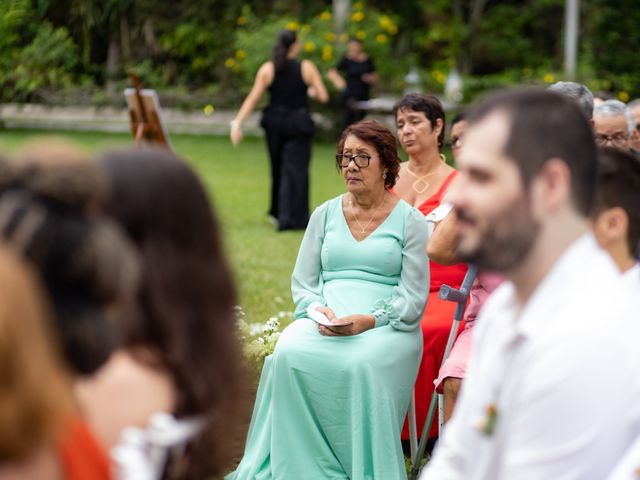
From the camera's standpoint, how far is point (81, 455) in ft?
6.34

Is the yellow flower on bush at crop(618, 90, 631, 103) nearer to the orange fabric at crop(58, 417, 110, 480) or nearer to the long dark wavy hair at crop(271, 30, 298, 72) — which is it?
the long dark wavy hair at crop(271, 30, 298, 72)

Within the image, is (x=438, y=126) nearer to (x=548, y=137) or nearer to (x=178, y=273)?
(x=548, y=137)

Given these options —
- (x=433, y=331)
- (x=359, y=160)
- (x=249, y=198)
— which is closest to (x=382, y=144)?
(x=359, y=160)

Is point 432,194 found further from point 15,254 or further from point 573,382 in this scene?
point 15,254

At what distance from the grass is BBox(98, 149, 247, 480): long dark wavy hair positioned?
0.36 ft

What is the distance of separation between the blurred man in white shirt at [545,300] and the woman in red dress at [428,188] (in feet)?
10.9

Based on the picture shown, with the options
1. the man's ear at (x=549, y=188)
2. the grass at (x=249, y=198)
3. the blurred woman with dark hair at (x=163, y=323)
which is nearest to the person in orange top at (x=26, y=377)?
the blurred woman with dark hair at (x=163, y=323)

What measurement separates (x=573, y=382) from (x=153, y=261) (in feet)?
2.78

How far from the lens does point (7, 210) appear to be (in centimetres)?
181

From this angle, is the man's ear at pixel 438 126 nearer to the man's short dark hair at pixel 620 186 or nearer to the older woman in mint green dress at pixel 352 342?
the older woman in mint green dress at pixel 352 342

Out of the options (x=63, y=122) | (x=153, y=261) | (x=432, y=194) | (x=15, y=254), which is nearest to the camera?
(x=15, y=254)

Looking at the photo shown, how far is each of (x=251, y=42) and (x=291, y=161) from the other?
12818 mm

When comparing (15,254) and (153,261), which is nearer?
(15,254)

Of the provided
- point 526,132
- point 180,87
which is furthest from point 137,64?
point 526,132
